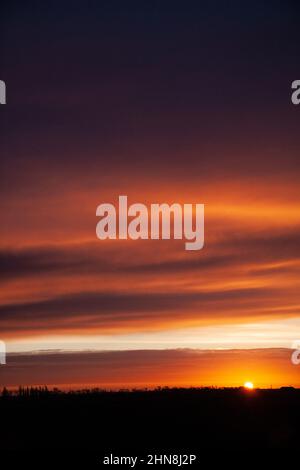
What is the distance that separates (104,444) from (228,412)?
8.99 m

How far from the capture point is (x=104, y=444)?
3027 centimetres

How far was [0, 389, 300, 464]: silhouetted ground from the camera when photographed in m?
30.0

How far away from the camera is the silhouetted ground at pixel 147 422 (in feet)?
98.3

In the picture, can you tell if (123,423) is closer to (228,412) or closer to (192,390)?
(228,412)

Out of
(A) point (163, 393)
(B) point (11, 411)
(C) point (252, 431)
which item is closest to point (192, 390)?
(A) point (163, 393)

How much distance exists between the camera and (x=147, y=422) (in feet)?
115
